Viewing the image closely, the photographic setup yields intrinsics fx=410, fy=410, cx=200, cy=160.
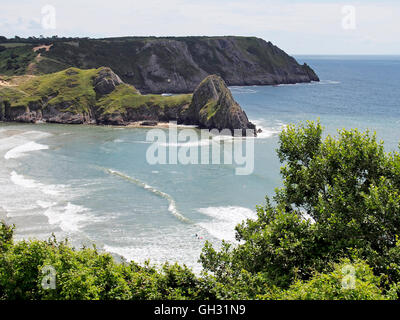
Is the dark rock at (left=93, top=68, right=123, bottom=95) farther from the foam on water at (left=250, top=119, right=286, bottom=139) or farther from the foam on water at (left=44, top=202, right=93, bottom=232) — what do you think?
the foam on water at (left=44, top=202, right=93, bottom=232)

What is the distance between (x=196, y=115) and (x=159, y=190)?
75.1 metres

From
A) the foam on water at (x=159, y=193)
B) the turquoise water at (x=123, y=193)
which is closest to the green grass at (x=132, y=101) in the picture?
the turquoise water at (x=123, y=193)

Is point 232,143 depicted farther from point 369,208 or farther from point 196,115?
point 369,208

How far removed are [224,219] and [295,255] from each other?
111 feet

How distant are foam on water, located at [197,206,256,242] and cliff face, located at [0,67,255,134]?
7071 centimetres

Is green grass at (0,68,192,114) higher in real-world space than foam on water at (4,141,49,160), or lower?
Result: higher

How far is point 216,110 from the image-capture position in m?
139

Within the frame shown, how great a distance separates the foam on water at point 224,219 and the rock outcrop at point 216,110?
212 ft

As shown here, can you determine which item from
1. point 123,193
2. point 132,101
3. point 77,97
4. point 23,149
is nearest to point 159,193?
point 123,193

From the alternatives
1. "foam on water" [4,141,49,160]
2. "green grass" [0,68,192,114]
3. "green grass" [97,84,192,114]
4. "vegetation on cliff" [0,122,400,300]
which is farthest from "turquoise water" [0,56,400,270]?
"green grass" [0,68,192,114]

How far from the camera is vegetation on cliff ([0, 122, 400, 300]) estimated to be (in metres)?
27.5

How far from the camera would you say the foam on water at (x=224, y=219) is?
58.1m

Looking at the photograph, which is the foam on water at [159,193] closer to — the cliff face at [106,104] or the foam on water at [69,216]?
the foam on water at [69,216]

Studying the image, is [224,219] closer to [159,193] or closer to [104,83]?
[159,193]
